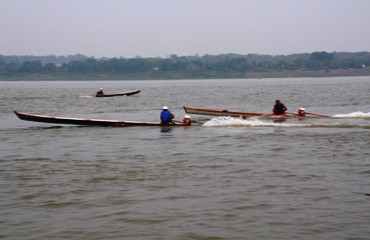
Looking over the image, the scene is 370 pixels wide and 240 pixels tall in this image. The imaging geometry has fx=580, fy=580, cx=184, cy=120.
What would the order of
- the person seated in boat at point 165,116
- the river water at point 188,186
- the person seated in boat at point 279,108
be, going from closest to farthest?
the river water at point 188,186, the person seated in boat at point 165,116, the person seated in boat at point 279,108

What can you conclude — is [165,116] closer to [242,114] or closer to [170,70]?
[242,114]

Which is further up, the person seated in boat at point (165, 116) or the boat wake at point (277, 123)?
the person seated in boat at point (165, 116)

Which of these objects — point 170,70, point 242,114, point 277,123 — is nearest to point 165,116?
point 242,114

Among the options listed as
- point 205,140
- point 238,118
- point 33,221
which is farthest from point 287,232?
point 238,118

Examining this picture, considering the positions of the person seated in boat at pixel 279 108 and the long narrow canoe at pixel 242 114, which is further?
the long narrow canoe at pixel 242 114

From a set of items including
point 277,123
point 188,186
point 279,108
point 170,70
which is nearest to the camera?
point 188,186

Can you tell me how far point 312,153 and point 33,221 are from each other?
10980 mm

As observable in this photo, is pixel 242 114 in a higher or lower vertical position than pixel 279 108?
lower

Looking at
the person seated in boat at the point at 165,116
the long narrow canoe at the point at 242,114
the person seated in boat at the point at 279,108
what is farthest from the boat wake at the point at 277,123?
the person seated in boat at the point at 165,116

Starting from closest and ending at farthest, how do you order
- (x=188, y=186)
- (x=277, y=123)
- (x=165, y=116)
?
1. (x=188, y=186)
2. (x=165, y=116)
3. (x=277, y=123)

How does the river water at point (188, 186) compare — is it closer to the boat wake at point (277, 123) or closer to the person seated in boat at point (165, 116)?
the person seated in boat at point (165, 116)

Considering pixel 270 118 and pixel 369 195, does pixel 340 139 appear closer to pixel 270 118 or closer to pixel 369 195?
pixel 270 118

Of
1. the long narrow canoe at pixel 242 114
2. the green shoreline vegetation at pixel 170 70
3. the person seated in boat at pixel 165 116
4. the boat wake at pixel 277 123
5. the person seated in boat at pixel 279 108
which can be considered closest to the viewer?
the person seated in boat at pixel 165 116

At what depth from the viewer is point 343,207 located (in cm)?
1227
